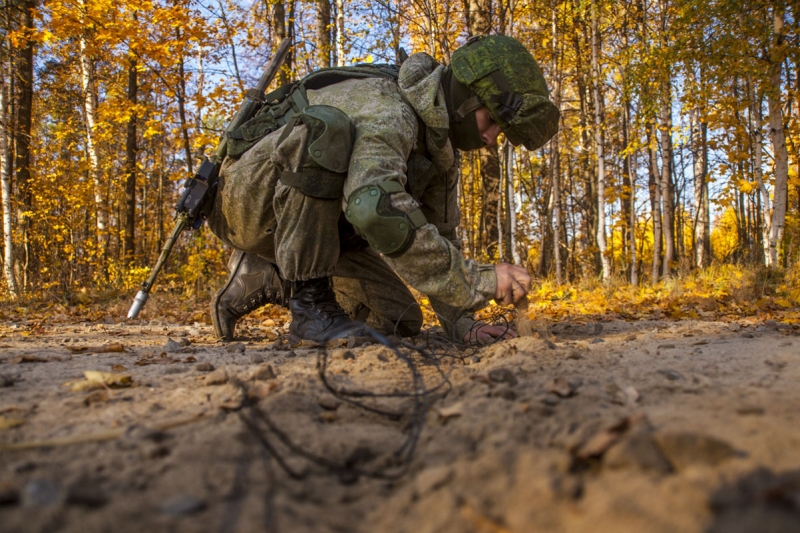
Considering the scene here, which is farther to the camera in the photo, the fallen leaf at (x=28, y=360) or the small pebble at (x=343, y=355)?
the fallen leaf at (x=28, y=360)

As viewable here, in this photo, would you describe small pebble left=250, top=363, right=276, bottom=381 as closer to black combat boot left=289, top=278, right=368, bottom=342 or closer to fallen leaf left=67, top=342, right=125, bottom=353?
black combat boot left=289, top=278, right=368, bottom=342

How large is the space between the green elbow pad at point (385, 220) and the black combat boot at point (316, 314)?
709 millimetres

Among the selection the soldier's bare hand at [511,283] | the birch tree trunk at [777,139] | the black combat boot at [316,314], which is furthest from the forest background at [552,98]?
the soldier's bare hand at [511,283]

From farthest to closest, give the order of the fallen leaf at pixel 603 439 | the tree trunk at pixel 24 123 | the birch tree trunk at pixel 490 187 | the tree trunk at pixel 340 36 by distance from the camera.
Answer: the tree trunk at pixel 24 123 → the birch tree trunk at pixel 490 187 → the tree trunk at pixel 340 36 → the fallen leaf at pixel 603 439

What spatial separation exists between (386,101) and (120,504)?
2057 mm

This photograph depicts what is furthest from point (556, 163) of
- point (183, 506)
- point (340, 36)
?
point (183, 506)

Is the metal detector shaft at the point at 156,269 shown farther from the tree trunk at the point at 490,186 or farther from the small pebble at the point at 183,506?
the tree trunk at the point at 490,186

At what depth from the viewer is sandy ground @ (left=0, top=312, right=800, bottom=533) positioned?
80 centimetres

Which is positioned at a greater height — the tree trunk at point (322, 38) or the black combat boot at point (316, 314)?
the tree trunk at point (322, 38)

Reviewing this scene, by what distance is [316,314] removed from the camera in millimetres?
2824

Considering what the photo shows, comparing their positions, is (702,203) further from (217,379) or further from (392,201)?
(217,379)

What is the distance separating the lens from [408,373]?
1836 millimetres

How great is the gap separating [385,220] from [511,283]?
590mm

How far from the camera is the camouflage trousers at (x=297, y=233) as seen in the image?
2.62 m
